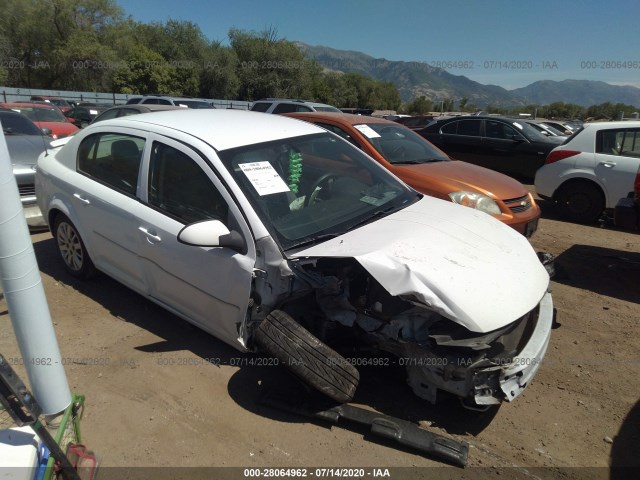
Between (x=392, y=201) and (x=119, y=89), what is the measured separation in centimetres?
4393

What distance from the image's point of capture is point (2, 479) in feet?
5.26

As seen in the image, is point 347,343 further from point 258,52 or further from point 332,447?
point 258,52

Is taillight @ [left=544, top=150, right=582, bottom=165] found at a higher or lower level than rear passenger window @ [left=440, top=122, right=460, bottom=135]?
lower

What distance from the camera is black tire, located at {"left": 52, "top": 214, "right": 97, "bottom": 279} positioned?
424 centimetres

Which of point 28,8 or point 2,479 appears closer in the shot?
point 2,479

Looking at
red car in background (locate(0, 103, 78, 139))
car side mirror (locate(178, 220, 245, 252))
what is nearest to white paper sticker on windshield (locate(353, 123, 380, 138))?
car side mirror (locate(178, 220, 245, 252))

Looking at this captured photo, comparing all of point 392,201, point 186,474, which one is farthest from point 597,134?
point 186,474

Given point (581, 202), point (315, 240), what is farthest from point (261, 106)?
point (315, 240)

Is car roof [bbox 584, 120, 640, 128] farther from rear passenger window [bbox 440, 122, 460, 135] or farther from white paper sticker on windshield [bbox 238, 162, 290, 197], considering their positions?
white paper sticker on windshield [bbox 238, 162, 290, 197]

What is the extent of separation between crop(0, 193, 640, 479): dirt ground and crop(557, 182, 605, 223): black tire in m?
3.60

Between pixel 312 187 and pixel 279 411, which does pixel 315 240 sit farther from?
pixel 279 411

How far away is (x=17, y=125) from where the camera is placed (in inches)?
291

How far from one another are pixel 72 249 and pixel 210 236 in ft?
7.66

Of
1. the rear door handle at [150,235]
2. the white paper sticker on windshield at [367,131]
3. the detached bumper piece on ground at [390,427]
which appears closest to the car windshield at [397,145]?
the white paper sticker on windshield at [367,131]
